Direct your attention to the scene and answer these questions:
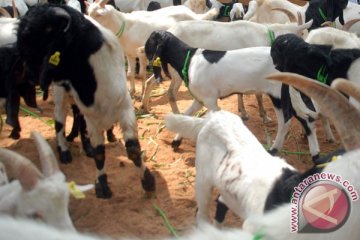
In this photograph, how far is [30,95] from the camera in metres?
5.29

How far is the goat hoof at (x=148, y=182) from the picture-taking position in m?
4.98

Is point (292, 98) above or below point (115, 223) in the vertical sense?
above

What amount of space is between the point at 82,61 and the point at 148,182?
1.57 meters

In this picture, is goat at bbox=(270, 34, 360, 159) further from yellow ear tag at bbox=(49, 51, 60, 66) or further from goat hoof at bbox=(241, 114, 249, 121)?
yellow ear tag at bbox=(49, 51, 60, 66)

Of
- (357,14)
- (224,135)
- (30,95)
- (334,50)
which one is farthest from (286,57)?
(357,14)

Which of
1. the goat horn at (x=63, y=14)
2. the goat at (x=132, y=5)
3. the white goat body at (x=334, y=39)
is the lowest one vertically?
the goat at (x=132, y=5)

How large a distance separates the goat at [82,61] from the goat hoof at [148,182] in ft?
1.16

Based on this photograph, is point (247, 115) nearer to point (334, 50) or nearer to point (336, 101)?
point (334, 50)

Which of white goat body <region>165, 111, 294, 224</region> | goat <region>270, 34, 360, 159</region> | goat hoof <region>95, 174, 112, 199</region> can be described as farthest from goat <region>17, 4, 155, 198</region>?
goat <region>270, 34, 360, 159</region>

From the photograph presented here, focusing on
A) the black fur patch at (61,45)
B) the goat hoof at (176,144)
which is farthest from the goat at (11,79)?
the goat hoof at (176,144)

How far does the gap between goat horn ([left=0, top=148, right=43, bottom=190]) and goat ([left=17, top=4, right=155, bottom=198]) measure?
A: 171cm

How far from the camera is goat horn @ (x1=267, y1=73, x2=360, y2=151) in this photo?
2.29m

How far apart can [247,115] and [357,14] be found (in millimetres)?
4739

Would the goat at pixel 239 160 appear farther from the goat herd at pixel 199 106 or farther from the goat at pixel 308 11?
Result: the goat at pixel 308 11
